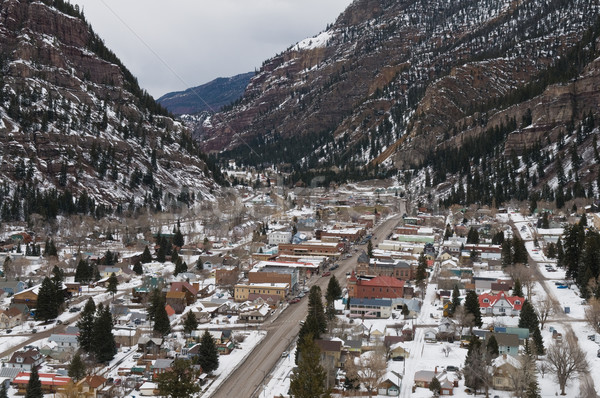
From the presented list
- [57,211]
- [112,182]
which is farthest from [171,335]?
[112,182]

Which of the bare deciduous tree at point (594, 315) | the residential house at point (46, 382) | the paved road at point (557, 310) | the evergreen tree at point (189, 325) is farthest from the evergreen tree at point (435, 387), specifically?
the residential house at point (46, 382)

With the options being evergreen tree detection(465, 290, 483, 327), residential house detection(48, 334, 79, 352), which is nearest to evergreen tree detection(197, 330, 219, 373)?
residential house detection(48, 334, 79, 352)

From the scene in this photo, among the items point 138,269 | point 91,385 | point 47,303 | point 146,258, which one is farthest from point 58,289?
point 91,385

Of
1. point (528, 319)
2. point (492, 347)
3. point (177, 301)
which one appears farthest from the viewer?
point (177, 301)

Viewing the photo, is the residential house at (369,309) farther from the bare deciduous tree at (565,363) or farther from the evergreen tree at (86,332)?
the evergreen tree at (86,332)

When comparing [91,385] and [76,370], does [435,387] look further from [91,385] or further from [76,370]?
[76,370]
